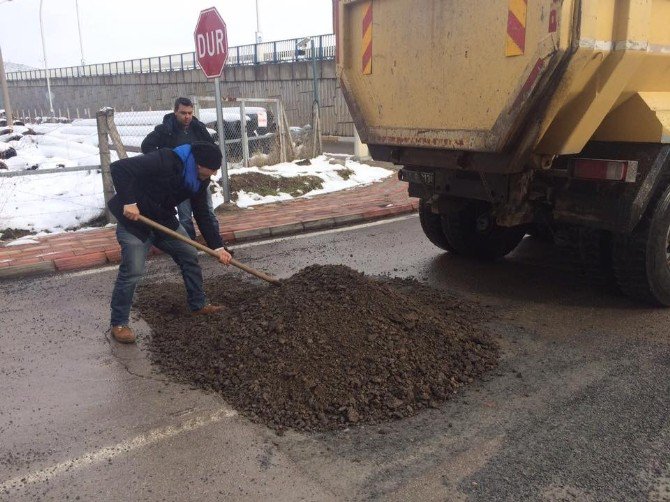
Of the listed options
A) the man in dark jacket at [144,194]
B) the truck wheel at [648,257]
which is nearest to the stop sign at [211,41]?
the man in dark jacket at [144,194]

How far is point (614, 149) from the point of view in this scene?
4301 millimetres

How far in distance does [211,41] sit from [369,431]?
6.42m

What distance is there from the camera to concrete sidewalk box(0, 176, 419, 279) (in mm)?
5953

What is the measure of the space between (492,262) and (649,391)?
2799 mm

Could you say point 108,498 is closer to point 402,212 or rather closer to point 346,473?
point 346,473

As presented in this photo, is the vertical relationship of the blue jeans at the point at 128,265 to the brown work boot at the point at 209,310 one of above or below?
above

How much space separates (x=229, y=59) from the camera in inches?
1200

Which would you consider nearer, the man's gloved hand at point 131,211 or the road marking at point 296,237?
the man's gloved hand at point 131,211

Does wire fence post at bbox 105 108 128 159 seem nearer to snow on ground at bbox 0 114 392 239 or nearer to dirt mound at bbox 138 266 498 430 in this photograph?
snow on ground at bbox 0 114 392 239

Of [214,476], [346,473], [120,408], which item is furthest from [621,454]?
[120,408]

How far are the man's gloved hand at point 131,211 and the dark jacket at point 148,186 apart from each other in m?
0.04

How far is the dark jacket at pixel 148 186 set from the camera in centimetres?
406

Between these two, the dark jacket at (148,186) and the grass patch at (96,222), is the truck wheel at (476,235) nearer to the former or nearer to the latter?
the dark jacket at (148,186)

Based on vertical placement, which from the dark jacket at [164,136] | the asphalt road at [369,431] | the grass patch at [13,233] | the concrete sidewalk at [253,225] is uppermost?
the dark jacket at [164,136]
